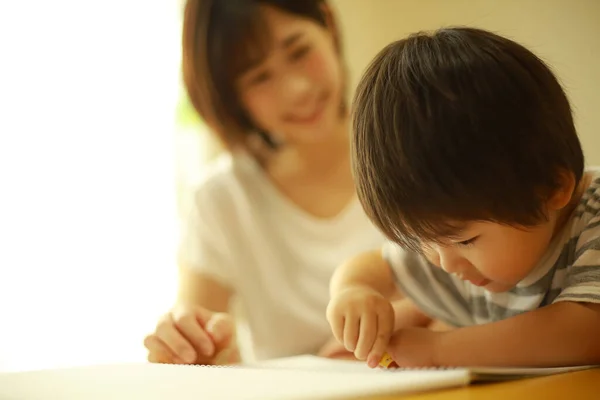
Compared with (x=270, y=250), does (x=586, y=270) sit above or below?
above

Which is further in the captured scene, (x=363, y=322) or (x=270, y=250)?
(x=270, y=250)

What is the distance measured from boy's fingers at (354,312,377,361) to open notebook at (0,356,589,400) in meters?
0.02

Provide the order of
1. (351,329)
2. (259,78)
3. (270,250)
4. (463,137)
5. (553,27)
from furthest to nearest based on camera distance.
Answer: (270,250) → (259,78) → (553,27) → (351,329) → (463,137)

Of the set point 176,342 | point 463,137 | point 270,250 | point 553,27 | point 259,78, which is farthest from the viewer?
point 270,250

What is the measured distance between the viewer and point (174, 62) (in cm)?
155

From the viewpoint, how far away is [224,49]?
3.55ft

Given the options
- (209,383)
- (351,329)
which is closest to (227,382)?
(209,383)

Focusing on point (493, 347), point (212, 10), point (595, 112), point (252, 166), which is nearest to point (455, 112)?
point (493, 347)

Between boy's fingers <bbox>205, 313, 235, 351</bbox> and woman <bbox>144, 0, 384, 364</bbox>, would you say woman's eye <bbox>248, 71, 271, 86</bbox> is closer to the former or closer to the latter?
woman <bbox>144, 0, 384, 364</bbox>

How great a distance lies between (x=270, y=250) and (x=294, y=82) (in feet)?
1.03

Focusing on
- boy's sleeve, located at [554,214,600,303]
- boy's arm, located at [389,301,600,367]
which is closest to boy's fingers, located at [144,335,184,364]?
boy's arm, located at [389,301,600,367]

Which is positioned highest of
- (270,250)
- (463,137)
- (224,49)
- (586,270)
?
(224,49)

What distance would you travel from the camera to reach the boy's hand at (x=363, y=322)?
2.02 ft

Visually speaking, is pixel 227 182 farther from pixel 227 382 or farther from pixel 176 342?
pixel 227 382
